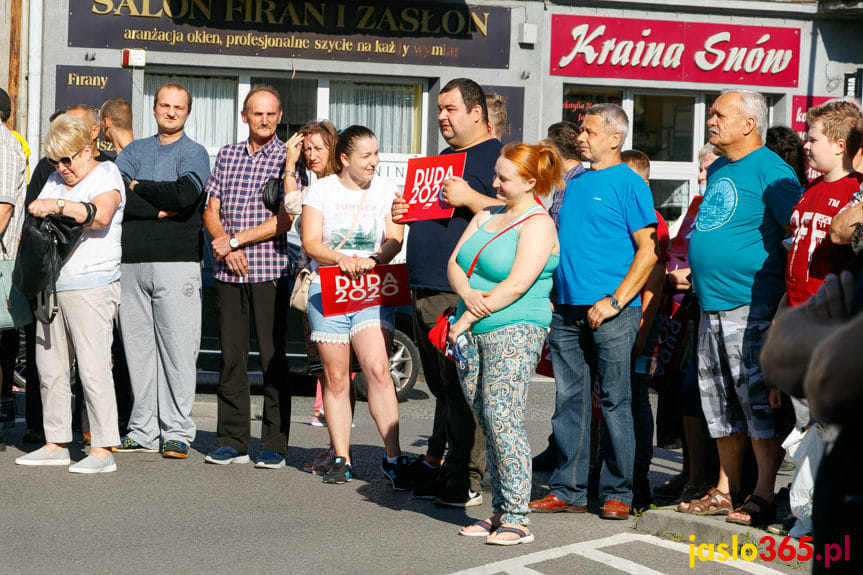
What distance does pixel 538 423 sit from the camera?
9.47 metres

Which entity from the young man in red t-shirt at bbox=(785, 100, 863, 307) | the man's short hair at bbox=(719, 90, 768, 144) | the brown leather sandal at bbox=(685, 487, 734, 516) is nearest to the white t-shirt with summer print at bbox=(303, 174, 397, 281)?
the man's short hair at bbox=(719, 90, 768, 144)

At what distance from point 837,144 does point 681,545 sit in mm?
2018

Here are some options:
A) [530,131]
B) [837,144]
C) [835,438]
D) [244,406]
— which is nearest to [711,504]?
[837,144]

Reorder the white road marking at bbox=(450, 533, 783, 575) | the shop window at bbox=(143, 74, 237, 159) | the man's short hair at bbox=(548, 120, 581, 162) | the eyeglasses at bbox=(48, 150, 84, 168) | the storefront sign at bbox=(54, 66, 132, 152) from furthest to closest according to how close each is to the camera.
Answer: the shop window at bbox=(143, 74, 237, 159), the storefront sign at bbox=(54, 66, 132, 152), the man's short hair at bbox=(548, 120, 581, 162), the eyeglasses at bbox=(48, 150, 84, 168), the white road marking at bbox=(450, 533, 783, 575)

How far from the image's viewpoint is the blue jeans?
230 inches

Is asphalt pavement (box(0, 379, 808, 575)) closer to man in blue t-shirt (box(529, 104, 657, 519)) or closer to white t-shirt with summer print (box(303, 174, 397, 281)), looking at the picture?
man in blue t-shirt (box(529, 104, 657, 519))

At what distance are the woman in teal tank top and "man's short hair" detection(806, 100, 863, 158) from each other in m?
1.30

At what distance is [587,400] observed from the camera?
605 cm

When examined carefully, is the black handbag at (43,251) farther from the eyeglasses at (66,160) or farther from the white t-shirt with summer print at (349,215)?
the white t-shirt with summer print at (349,215)

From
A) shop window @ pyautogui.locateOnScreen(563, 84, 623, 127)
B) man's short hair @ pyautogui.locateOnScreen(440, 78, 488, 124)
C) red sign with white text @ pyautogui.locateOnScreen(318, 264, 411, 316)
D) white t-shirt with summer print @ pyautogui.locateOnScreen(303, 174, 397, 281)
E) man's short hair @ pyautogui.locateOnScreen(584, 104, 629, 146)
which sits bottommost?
red sign with white text @ pyautogui.locateOnScreen(318, 264, 411, 316)

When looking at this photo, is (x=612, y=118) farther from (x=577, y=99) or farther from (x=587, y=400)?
(x=577, y=99)

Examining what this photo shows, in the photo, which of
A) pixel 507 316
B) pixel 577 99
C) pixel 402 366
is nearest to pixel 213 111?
pixel 577 99

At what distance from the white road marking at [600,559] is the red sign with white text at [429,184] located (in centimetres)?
191

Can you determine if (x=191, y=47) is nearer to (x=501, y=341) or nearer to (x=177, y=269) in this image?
(x=177, y=269)
